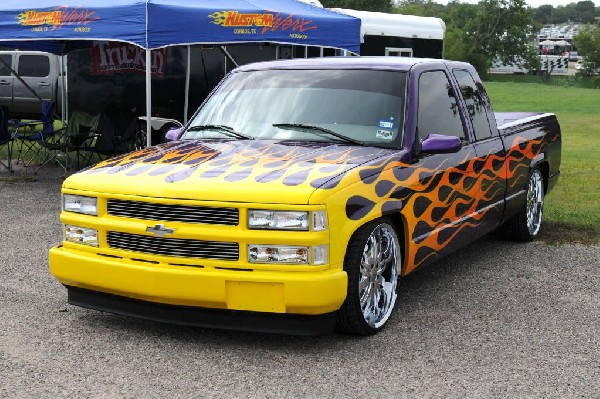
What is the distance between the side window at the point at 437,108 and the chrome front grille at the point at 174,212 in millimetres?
1718

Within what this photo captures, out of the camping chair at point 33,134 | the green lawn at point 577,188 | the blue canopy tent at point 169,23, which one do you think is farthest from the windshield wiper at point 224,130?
the camping chair at point 33,134

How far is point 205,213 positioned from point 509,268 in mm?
3255

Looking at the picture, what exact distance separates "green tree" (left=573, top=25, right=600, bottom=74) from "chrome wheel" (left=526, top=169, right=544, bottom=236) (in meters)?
90.0

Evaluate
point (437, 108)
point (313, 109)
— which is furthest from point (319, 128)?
point (437, 108)

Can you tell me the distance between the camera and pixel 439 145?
18.1 feet

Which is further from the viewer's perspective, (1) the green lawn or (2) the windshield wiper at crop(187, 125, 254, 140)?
(1) the green lawn

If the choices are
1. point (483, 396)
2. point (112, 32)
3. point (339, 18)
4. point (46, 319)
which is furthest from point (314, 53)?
point (483, 396)

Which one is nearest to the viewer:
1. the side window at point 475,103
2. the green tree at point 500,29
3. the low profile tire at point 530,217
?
the side window at point 475,103

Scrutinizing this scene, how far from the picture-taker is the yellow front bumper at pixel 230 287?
14.8ft

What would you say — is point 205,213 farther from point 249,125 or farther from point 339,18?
point 339,18

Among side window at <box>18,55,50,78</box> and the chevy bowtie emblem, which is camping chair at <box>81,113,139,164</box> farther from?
side window at <box>18,55,50,78</box>

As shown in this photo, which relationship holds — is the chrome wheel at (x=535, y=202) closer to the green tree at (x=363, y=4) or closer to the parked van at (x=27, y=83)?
the parked van at (x=27, y=83)

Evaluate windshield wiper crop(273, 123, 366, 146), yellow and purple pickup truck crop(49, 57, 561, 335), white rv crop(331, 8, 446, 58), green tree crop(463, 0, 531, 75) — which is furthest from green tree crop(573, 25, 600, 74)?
windshield wiper crop(273, 123, 366, 146)

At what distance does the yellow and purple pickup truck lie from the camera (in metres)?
4.55
